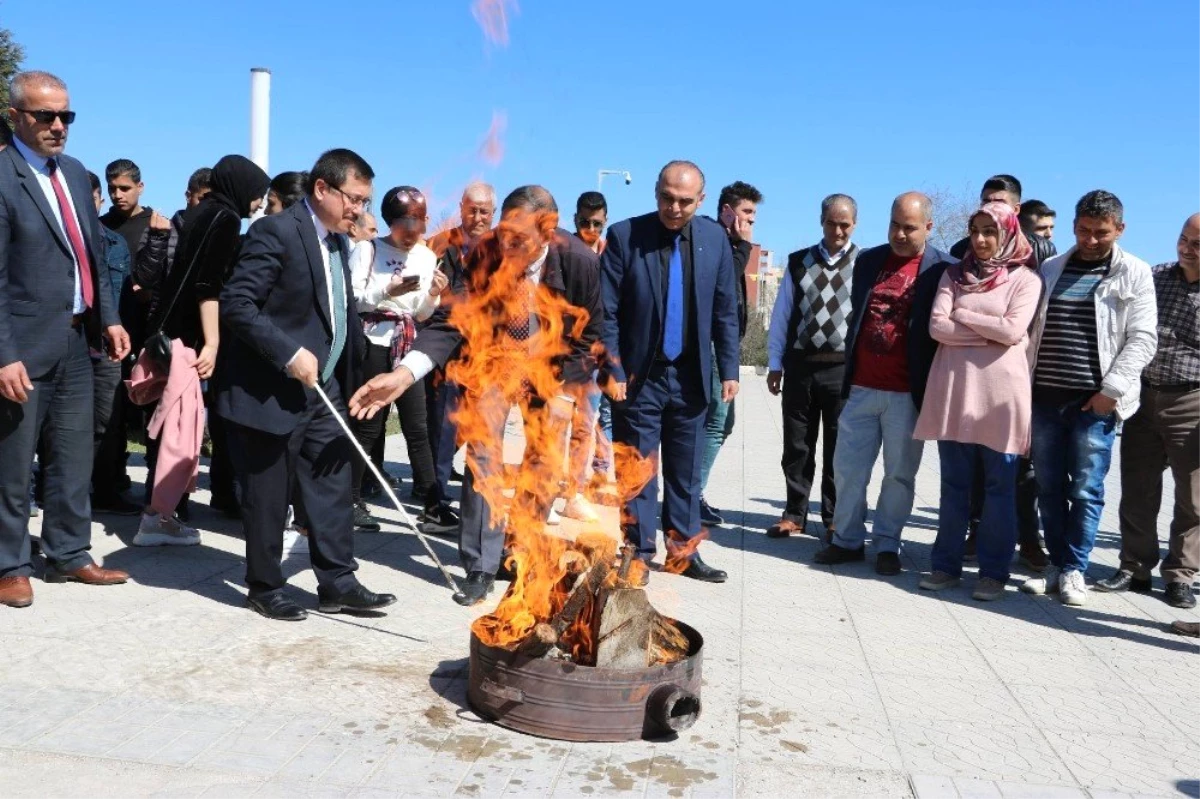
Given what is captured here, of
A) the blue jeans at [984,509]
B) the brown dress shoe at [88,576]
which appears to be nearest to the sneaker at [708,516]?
the blue jeans at [984,509]

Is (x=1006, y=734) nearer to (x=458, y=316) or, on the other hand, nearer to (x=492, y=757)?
(x=492, y=757)

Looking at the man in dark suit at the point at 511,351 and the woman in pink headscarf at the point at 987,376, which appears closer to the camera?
the man in dark suit at the point at 511,351

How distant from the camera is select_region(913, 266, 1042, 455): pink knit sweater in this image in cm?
623

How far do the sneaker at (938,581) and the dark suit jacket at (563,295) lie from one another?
7.99ft

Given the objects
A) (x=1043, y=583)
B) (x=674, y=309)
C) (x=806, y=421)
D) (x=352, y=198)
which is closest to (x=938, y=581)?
(x=1043, y=583)

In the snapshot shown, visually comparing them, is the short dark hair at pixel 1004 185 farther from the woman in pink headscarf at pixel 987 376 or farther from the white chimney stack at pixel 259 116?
the white chimney stack at pixel 259 116

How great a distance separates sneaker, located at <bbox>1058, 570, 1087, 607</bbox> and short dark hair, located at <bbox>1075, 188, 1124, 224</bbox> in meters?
2.13

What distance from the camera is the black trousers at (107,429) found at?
23.8 ft

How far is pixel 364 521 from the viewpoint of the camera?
24.5 ft

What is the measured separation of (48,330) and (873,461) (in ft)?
A: 16.2

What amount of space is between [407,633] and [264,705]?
1.12 meters

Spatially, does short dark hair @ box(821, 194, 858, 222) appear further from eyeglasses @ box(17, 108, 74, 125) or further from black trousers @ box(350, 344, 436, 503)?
eyeglasses @ box(17, 108, 74, 125)

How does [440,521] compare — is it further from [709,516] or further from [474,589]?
[709,516]

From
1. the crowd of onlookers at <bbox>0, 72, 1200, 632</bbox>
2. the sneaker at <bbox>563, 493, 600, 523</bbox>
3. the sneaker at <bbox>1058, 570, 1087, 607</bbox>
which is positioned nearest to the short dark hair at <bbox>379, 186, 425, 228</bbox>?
the crowd of onlookers at <bbox>0, 72, 1200, 632</bbox>
